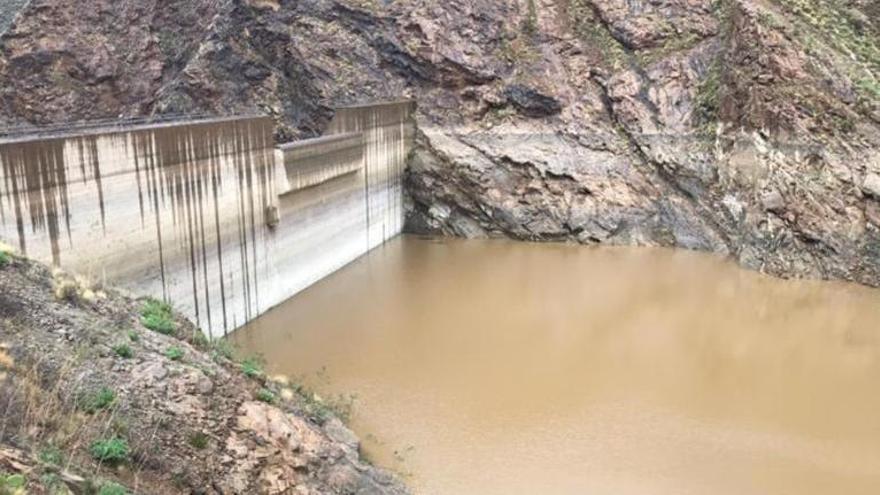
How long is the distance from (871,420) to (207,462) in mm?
10841

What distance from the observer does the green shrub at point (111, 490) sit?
5801mm

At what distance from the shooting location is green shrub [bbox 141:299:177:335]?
9273 mm

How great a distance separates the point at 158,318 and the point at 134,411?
2388 mm

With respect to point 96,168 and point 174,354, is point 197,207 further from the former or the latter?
point 174,354

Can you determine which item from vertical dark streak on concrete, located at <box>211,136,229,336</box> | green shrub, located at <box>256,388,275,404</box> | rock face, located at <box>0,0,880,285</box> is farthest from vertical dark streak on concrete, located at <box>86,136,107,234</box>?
rock face, located at <box>0,0,880,285</box>

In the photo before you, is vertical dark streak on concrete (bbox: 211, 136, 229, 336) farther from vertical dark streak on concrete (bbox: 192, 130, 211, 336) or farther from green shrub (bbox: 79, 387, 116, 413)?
green shrub (bbox: 79, 387, 116, 413)

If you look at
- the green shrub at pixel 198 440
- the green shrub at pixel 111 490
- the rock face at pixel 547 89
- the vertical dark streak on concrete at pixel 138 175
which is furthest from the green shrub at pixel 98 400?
the rock face at pixel 547 89

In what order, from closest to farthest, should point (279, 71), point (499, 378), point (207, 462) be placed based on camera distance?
point (207, 462) < point (499, 378) < point (279, 71)

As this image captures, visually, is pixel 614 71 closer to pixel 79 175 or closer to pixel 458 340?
pixel 458 340

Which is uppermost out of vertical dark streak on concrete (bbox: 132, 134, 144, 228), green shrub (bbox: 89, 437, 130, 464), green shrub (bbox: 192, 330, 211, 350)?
vertical dark streak on concrete (bbox: 132, 134, 144, 228)

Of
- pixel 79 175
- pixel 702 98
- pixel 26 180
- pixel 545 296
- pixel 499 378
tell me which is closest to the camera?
pixel 26 180

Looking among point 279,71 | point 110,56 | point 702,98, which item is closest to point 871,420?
point 702,98

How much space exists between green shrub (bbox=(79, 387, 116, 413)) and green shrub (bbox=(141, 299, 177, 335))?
6.12ft

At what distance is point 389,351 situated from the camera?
14.9 m
